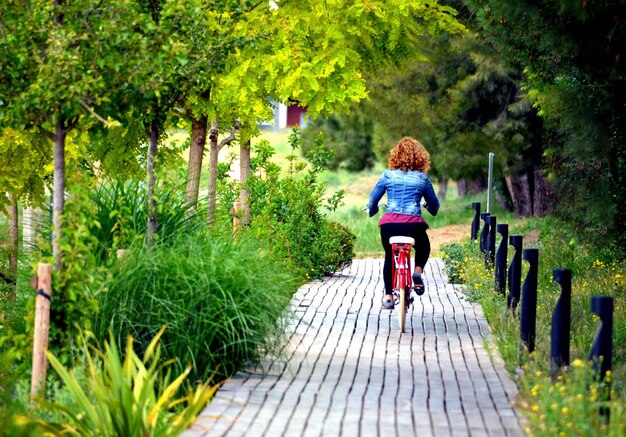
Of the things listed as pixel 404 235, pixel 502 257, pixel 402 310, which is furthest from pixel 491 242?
pixel 402 310

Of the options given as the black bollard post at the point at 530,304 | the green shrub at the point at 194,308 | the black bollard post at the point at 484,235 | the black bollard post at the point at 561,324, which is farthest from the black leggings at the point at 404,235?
the black bollard post at the point at 484,235

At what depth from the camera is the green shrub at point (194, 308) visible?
8.44 meters

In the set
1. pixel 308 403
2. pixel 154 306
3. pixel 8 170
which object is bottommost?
pixel 308 403

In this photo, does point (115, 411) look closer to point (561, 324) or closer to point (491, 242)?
point (561, 324)

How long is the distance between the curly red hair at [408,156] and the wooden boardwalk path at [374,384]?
1.66 meters

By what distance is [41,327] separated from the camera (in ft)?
24.9

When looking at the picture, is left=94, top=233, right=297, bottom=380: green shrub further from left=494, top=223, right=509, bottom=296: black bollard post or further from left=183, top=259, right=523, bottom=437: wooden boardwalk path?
left=494, top=223, right=509, bottom=296: black bollard post

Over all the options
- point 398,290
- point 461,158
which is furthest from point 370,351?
point 461,158

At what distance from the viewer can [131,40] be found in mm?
8586

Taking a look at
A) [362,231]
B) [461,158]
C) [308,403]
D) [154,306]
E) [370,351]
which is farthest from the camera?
[362,231]

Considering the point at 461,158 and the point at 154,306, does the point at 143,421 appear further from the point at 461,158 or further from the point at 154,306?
the point at 461,158

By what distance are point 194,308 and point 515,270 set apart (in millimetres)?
3549

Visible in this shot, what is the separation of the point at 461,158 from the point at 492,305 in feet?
51.2

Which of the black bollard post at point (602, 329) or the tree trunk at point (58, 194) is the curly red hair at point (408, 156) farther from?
the black bollard post at point (602, 329)
